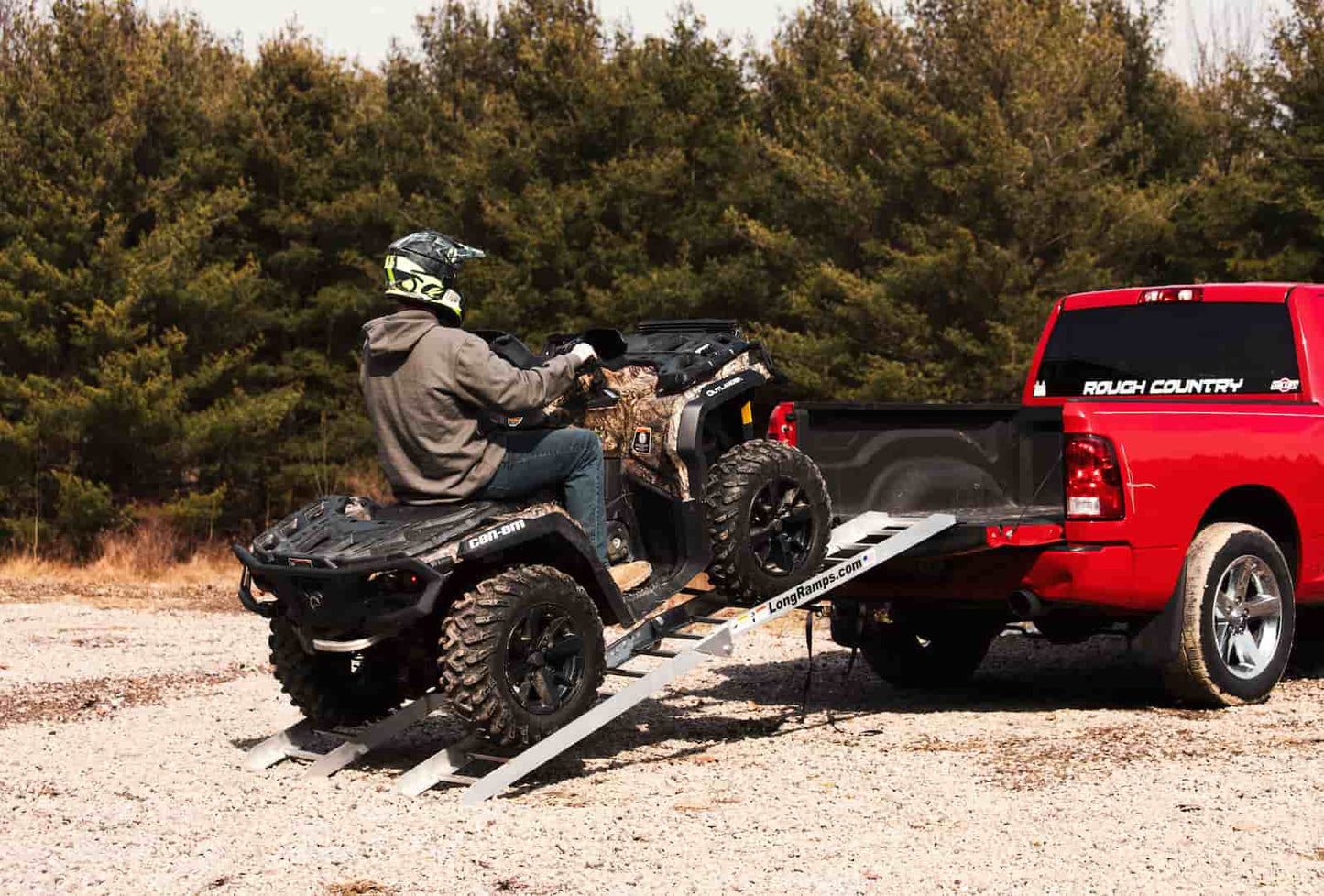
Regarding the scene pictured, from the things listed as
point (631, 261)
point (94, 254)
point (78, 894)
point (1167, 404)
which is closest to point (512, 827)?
point (78, 894)

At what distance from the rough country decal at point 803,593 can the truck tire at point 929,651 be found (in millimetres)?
1944

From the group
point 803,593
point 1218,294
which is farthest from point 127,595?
point 1218,294

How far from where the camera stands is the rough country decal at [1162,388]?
904 cm

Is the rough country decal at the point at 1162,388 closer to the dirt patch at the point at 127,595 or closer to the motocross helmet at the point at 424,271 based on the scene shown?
the motocross helmet at the point at 424,271

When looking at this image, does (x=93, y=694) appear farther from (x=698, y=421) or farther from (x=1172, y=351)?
(x=1172, y=351)

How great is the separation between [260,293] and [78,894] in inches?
1037

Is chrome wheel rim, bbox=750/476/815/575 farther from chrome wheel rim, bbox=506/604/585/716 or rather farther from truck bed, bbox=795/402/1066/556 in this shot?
chrome wheel rim, bbox=506/604/585/716

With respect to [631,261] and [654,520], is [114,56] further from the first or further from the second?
[654,520]

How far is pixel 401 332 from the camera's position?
703 centimetres

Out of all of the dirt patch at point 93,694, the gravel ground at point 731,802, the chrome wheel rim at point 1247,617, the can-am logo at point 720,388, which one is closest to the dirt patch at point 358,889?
the gravel ground at point 731,802

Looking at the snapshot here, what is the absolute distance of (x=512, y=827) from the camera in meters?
6.22

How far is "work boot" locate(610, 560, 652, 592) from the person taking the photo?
25.1ft

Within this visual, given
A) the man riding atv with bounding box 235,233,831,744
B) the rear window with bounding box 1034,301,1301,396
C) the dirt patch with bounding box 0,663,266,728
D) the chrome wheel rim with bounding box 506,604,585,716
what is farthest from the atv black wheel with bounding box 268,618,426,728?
the rear window with bounding box 1034,301,1301,396

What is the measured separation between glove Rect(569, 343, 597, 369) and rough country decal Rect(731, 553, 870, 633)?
1333mm
